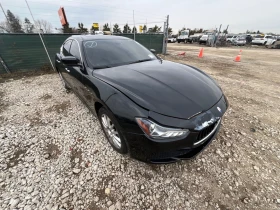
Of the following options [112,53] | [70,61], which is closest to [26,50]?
[70,61]

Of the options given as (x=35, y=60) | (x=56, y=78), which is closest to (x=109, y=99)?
(x=56, y=78)

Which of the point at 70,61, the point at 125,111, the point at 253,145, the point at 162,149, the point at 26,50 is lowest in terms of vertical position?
the point at 253,145

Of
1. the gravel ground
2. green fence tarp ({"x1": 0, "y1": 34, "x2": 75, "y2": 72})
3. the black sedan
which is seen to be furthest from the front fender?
green fence tarp ({"x1": 0, "y1": 34, "x2": 75, "y2": 72})

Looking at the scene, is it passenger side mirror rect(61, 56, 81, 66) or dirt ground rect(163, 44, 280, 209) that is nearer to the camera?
dirt ground rect(163, 44, 280, 209)

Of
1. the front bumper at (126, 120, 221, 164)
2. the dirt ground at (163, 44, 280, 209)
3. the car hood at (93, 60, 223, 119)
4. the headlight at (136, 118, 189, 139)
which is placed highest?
the car hood at (93, 60, 223, 119)

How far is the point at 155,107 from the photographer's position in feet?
4.58

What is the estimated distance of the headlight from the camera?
133 centimetres

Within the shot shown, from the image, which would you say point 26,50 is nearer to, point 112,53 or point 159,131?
point 112,53

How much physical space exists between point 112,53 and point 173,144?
1833 millimetres

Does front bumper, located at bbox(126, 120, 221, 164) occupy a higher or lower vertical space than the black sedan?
lower

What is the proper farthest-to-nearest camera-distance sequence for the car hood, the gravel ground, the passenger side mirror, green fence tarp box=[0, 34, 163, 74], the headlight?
1. green fence tarp box=[0, 34, 163, 74]
2. the passenger side mirror
3. the gravel ground
4. the car hood
5. the headlight

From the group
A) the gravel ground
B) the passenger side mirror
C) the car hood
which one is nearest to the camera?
the car hood

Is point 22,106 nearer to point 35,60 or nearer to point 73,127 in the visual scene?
point 73,127

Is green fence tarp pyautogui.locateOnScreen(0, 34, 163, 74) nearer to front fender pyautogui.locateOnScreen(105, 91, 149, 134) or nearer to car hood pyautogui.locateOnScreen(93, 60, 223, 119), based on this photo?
car hood pyautogui.locateOnScreen(93, 60, 223, 119)
